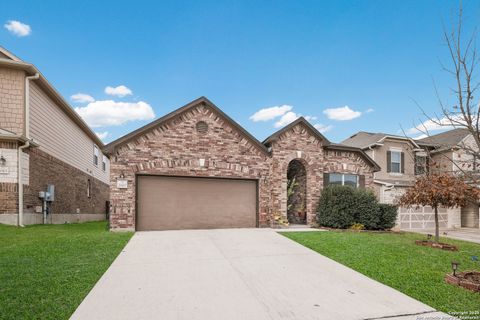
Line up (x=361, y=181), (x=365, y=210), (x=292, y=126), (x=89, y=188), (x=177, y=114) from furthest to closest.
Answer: (x=89, y=188) → (x=361, y=181) → (x=292, y=126) → (x=365, y=210) → (x=177, y=114)

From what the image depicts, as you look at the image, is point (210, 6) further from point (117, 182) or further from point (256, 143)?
point (117, 182)

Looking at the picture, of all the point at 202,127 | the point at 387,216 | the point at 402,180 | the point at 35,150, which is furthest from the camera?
the point at 402,180

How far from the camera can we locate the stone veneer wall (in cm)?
1054

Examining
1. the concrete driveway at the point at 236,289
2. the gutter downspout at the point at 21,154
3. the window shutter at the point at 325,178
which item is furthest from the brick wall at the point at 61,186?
the window shutter at the point at 325,178

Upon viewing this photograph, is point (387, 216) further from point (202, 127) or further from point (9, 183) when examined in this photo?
point (9, 183)

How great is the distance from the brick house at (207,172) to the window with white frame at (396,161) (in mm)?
6234

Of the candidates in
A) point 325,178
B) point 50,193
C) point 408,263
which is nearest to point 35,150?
point 50,193

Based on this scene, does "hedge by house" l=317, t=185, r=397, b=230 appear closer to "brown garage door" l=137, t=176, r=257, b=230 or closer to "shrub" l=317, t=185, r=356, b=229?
"shrub" l=317, t=185, r=356, b=229

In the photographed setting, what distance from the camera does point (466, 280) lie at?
15.7ft

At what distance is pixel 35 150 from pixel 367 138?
64.6 feet

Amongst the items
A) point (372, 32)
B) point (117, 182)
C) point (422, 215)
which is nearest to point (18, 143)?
point (117, 182)

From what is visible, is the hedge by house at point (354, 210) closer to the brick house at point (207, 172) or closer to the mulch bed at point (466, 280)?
the brick house at point (207, 172)

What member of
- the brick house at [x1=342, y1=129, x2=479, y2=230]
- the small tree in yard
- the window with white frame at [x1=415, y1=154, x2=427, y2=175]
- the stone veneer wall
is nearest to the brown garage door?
the stone veneer wall

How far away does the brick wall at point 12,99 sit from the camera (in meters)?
11.0
